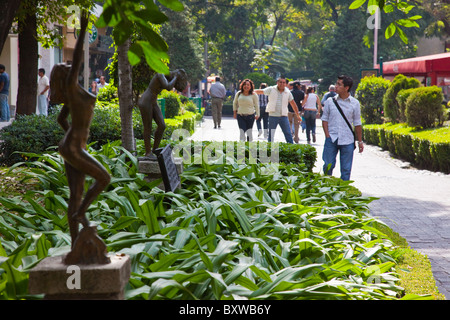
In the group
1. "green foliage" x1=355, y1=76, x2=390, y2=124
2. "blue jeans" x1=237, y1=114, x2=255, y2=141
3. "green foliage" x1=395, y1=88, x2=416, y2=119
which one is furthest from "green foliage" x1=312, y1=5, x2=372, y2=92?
"blue jeans" x1=237, y1=114, x2=255, y2=141

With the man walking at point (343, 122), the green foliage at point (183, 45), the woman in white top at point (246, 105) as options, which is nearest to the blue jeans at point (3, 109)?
the woman in white top at point (246, 105)

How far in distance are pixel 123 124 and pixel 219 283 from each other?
6.17m

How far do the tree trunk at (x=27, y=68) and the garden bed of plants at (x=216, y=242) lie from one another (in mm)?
6631

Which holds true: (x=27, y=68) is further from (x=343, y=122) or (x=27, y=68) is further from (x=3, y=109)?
(x=3, y=109)

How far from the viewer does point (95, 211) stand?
211 inches

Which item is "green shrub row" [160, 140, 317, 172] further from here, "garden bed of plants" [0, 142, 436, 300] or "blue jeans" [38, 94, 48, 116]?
"blue jeans" [38, 94, 48, 116]

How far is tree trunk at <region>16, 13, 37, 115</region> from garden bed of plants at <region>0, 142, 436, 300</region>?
663 centimetres

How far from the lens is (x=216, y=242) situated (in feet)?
15.3

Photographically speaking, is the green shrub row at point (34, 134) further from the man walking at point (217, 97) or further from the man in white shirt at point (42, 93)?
the man walking at point (217, 97)

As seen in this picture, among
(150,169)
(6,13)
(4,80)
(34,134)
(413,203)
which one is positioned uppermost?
(6,13)

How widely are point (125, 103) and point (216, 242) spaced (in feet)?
17.4

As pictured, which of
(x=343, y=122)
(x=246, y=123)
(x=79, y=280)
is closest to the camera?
(x=79, y=280)

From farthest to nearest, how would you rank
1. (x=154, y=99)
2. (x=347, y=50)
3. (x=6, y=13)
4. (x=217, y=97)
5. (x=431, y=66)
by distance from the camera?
(x=347, y=50) < (x=217, y=97) < (x=431, y=66) < (x=154, y=99) < (x=6, y=13)

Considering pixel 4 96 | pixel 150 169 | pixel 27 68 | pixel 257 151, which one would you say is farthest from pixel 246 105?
pixel 4 96
